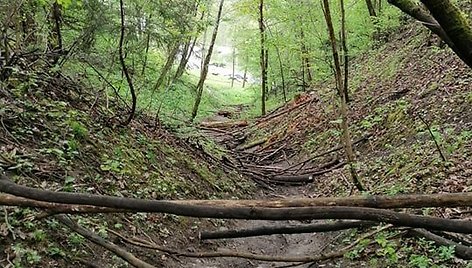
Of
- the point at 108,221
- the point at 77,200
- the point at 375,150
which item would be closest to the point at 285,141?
the point at 375,150

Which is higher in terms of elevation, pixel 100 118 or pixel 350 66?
pixel 350 66

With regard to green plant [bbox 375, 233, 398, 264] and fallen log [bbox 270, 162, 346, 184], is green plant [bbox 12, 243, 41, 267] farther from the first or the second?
fallen log [bbox 270, 162, 346, 184]

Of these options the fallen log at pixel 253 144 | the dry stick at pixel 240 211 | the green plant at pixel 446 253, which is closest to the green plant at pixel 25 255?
the dry stick at pixel 240 211

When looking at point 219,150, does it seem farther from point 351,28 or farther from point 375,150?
point 351,28

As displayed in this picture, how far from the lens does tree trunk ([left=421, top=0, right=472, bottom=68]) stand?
3.32 meters

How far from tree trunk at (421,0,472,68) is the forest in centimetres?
1

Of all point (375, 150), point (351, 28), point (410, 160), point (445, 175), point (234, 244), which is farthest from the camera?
point (351, 28)

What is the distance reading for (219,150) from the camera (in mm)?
13133

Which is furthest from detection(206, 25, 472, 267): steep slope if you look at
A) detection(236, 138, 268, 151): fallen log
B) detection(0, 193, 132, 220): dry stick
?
detection(0, 193, 132, 220): dry stick

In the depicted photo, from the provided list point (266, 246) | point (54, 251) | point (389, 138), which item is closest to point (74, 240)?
point (54, 251)

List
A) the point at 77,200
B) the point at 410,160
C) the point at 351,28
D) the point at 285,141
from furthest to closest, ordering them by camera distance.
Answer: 1. the point at 351,28
2. the point at 285,141
3. the point at 410,160
4. the point at 77,200

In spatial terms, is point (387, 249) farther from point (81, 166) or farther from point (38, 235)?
point (81, 166)

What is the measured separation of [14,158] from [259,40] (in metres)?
16.9

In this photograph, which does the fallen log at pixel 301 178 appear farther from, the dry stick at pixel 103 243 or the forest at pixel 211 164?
the dry stick at pixel 103 243
